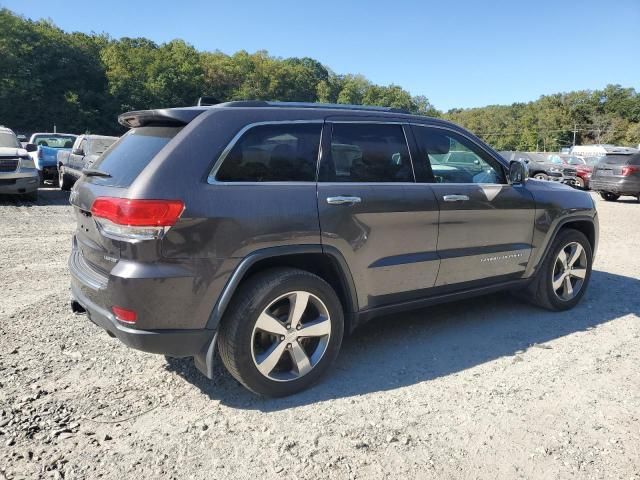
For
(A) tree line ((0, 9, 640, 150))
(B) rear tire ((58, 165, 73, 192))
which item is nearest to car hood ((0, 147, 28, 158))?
(B) rear tire ((58, 165, 73, 192))

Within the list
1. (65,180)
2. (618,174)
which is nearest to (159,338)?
(65,180)

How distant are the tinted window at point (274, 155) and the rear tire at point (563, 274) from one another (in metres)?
2.78

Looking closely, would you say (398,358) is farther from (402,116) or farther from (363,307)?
(402,116)

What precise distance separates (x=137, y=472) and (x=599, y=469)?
2342 millimetres

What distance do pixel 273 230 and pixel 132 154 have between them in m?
1.04

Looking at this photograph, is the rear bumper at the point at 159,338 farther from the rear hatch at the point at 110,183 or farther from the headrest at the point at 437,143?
the headrest at the point at 437,143

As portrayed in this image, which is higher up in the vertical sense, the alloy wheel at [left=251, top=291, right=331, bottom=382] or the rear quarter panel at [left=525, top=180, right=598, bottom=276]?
the rear quarter panel at [left=525, top=180, right=598, bottom=276]

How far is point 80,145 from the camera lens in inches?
505

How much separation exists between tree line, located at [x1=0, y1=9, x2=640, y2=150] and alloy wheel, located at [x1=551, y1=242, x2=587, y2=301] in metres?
55.0

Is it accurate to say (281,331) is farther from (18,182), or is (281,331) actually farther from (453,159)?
(18,182)

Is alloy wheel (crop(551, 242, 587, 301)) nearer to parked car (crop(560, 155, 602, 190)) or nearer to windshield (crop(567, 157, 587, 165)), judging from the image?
parked car (crop(560, 155, 602, 190))

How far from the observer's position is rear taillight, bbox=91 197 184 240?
2.62m

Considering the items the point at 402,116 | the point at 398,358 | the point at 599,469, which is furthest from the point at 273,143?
the point at 599,469

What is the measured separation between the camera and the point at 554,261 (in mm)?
4707
